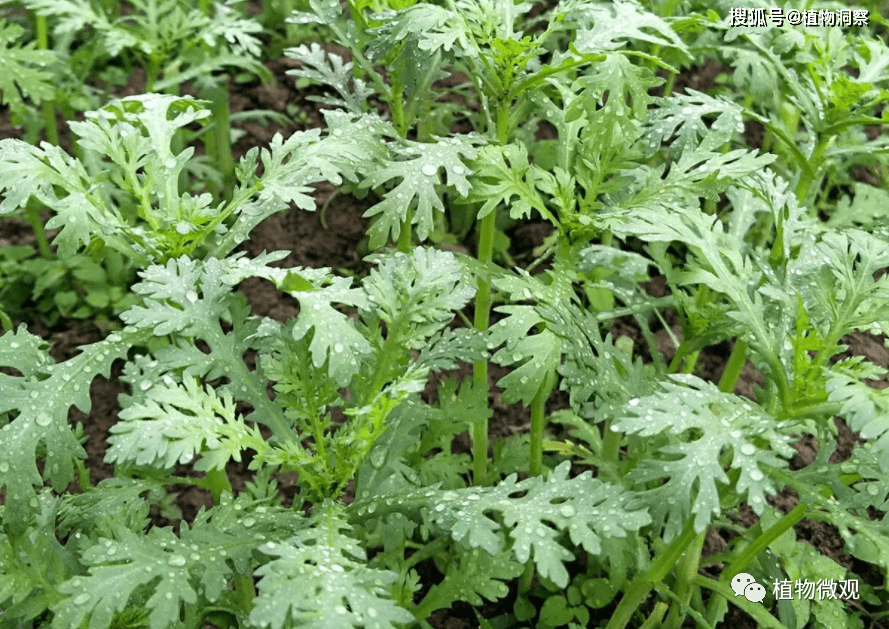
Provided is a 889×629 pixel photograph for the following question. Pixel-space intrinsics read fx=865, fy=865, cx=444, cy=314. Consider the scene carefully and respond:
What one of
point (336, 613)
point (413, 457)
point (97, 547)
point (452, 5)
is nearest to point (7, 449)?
point (97, 547)

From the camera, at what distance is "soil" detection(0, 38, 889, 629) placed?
2.80 metres

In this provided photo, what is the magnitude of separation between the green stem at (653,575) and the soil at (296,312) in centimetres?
31

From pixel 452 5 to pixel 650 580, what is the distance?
1.49 metres

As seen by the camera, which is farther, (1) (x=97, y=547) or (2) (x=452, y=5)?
(2) (x=452, y=5)

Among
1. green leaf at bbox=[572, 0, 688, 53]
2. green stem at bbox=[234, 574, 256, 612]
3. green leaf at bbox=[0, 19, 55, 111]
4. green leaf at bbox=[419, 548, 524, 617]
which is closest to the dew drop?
green stem at bbox=[234, 574, 256, 612]

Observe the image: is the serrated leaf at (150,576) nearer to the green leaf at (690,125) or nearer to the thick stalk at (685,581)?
the thick stalk at (685,581)

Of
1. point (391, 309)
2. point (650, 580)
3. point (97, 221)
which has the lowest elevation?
point (650, 580)

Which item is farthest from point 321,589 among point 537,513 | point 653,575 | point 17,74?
point 17,74

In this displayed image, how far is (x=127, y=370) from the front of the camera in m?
2.23

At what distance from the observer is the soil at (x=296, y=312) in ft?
9.20

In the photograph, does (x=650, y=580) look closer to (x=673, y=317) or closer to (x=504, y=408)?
(x=504, y=408)

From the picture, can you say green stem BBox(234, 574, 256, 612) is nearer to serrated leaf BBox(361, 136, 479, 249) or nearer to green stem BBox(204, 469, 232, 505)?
green stem BBox(204, 469, 232, 505)

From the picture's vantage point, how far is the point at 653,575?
2107 mm

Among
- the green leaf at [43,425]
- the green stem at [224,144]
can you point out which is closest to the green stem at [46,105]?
the green stem at [224,144]
